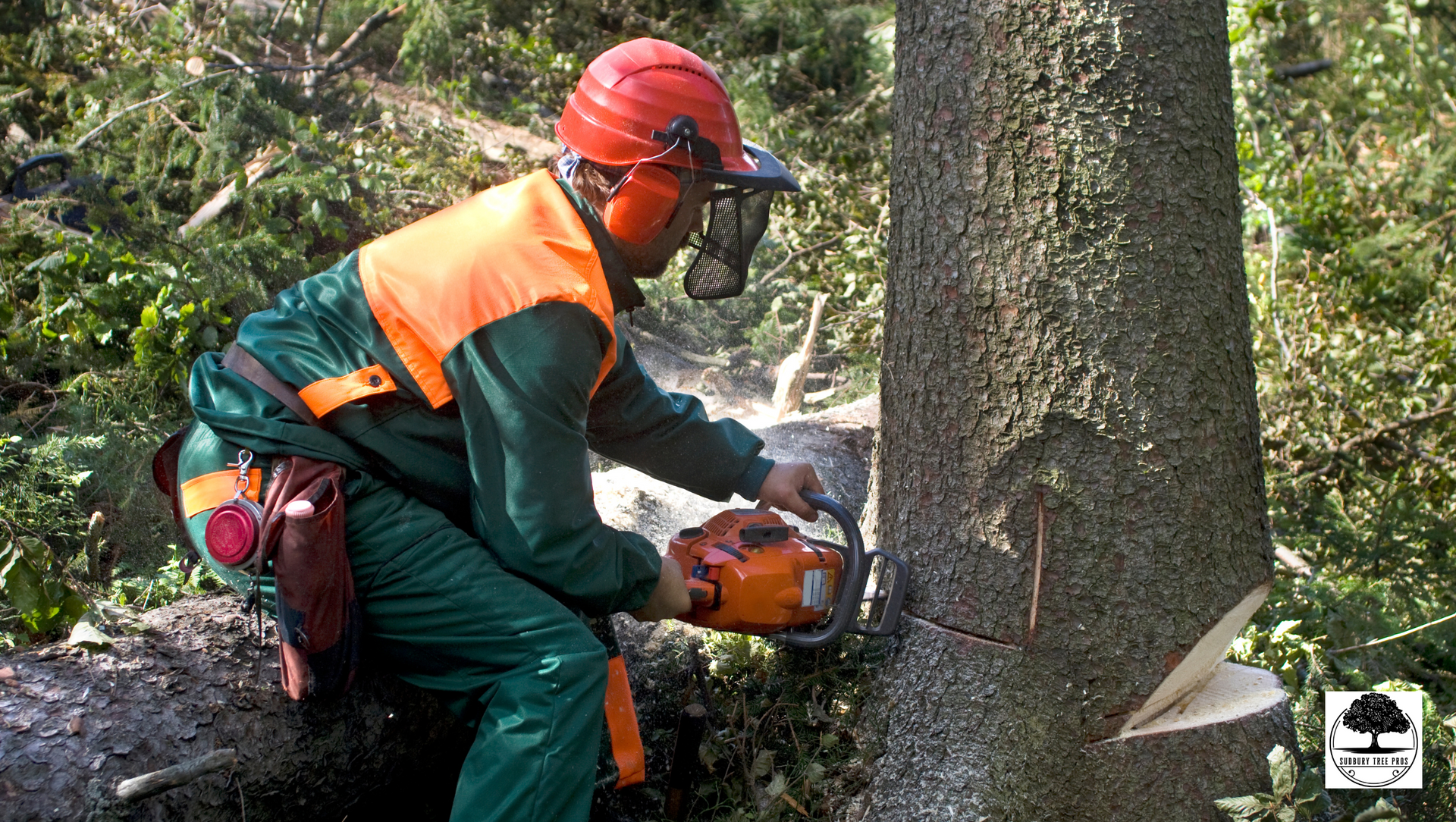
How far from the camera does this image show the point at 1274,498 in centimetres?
445

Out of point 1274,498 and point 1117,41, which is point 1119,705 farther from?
point 1274,498

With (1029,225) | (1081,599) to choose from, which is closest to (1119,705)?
(1081,599)

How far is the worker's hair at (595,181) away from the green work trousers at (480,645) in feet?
2.51

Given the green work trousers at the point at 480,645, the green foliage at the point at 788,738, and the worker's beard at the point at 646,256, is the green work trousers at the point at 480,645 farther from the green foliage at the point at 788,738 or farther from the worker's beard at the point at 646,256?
the worker's beard at the point at 646,256

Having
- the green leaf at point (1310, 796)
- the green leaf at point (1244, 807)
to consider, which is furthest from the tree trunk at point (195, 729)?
the green leaf at point (1310, 796)

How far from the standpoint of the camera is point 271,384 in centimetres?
203

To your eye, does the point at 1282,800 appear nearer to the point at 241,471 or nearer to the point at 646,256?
the point at 646,256

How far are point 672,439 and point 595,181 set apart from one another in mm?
721

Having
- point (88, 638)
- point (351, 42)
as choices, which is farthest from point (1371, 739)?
point (351, 42)

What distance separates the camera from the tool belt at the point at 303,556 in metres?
1.87

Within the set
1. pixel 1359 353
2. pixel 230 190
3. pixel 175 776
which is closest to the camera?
pixel 175 776

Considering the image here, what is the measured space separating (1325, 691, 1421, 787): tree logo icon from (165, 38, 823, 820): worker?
1681 mm

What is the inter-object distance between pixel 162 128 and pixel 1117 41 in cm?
499

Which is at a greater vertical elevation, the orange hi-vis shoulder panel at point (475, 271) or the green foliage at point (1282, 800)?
the orange hi-vis shoulder panel at point (475, 271)
